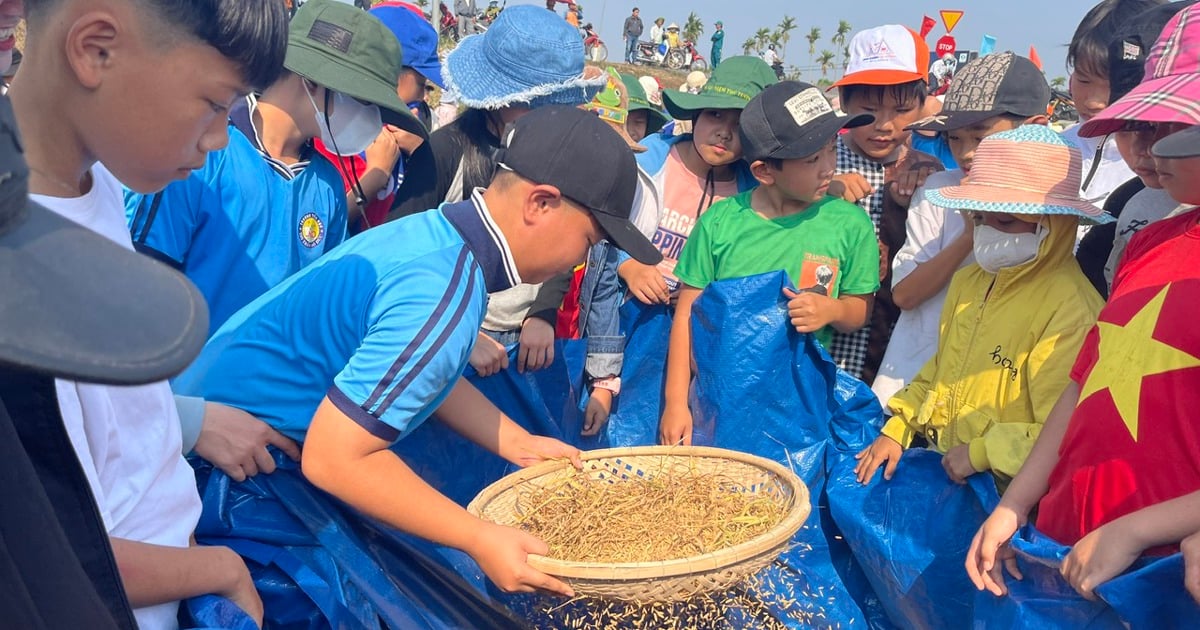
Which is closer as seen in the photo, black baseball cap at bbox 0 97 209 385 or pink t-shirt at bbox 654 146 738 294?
black baseball cap at bbox 0 97 209 385

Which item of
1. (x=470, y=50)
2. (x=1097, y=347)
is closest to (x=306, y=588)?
(x=1097, y=347)

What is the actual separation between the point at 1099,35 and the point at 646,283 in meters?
1.61

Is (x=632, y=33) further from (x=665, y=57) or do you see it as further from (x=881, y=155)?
(x=881, y=155)

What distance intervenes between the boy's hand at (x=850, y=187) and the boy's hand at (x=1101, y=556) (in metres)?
1.74

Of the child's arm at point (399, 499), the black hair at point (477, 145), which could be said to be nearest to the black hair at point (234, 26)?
the child's arm at point (399, 499)

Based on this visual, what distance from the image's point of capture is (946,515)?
2.42 meters

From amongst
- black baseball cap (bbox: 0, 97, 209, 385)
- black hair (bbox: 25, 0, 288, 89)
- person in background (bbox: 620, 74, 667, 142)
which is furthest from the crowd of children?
person in background (bbox: 620, 74, 667, 142)

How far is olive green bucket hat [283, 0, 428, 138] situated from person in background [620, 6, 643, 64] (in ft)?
114

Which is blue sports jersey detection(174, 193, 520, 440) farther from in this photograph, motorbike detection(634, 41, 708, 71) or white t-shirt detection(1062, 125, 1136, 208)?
motorbike detection(634, 41, 708, 71)

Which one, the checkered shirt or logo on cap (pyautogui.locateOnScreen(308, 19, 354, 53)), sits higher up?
logo on cap (pyautogui.locateOnScreen(308, 19, 354, 53))

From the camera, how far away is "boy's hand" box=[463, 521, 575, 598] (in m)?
1.77

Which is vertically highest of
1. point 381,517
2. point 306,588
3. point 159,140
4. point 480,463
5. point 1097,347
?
point 159,140

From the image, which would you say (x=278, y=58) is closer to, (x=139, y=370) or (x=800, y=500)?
(x=139, y=370)

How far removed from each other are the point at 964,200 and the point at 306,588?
1.88m
